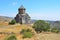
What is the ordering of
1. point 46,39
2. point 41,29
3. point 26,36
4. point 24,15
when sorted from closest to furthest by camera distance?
point 46,39, point 26,36, point 41,29, point 24,15

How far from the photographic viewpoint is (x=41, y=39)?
22.5m

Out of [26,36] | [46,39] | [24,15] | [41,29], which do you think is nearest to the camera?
[46,39]

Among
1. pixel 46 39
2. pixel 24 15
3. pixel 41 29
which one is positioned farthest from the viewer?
pixel 24 15

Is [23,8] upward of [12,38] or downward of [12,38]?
upward

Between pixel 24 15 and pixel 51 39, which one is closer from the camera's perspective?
pixel 51 39

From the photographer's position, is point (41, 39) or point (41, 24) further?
point (41, 24)

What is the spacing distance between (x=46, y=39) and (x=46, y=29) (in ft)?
79.4

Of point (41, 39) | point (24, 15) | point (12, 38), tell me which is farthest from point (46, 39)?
point (24, 15)

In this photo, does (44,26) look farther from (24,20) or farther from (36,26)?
(24,20)

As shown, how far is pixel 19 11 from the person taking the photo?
228 feet

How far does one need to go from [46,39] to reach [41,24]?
2365 cm

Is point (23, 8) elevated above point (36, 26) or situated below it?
above

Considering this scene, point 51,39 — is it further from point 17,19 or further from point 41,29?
point 17,19

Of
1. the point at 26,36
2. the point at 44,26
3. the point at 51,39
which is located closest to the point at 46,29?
the point at 44,26
